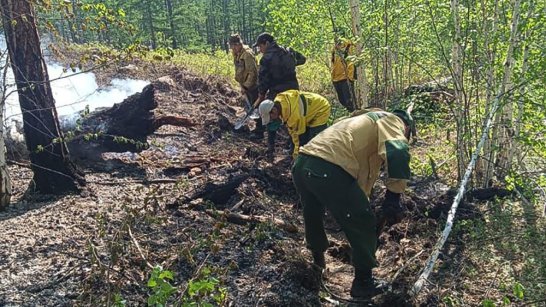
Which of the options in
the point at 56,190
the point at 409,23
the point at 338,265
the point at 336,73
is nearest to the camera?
the point at 338,265

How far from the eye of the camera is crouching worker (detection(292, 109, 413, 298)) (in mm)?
3445

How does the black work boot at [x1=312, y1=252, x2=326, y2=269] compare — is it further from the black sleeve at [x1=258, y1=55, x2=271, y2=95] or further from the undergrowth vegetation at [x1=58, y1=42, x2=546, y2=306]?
the black sleeve at [x1=258, y1=55, x2=271, y2=95]

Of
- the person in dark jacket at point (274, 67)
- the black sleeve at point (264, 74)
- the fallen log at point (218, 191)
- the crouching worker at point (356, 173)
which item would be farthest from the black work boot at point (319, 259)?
the black sleeve at point (264, 74)

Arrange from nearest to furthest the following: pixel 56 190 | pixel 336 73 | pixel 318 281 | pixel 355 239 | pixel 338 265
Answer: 1. pixel 355 239
2. pixel 318 281
3. pixel 338 265
4. pixel 56 190
5. pixel 336 73

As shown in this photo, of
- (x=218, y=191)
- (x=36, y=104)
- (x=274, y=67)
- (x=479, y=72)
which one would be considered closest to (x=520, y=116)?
(x=479, y=72)

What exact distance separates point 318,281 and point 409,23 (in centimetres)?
641

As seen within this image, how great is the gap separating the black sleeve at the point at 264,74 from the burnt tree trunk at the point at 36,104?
338cm

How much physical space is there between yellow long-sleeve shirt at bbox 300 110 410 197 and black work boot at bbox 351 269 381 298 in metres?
0.69

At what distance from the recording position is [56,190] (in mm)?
5246

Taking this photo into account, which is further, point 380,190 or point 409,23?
point 409,23

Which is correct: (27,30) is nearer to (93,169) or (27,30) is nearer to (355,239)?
(93,169)

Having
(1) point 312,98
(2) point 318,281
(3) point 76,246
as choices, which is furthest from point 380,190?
(3) point 76,246

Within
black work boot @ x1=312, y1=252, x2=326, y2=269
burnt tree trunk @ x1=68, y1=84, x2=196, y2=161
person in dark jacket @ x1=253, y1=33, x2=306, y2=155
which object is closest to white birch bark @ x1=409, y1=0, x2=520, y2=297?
black work boot @ x1=312, y1=252, x2=326, y2=269

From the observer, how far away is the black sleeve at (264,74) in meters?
7.58
